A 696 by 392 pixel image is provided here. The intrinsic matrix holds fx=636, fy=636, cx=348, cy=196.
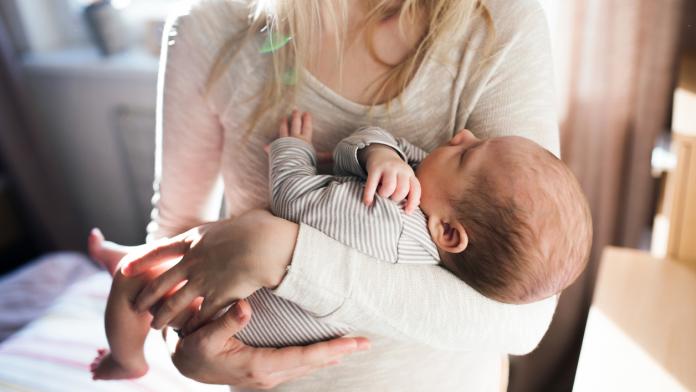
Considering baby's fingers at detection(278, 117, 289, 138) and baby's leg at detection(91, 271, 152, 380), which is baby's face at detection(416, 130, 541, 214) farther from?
baby's leg at detection(91, 271, 152, 380)

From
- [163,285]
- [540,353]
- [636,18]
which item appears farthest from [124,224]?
[636,18]

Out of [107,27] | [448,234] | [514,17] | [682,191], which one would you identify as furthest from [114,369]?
[107,27]

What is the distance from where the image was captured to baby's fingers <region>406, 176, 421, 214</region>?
2.80 ft

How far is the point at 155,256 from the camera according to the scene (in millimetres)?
905

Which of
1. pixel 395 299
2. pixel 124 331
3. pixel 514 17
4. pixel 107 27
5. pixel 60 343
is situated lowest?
pixel 60 343

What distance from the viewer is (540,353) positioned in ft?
6.28

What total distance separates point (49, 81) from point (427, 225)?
1.91m

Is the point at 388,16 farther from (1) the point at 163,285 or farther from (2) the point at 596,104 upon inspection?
(2) the point at 596,104

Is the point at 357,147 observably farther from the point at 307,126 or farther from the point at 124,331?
the point at 124,331

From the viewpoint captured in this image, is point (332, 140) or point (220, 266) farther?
point (332, 140)

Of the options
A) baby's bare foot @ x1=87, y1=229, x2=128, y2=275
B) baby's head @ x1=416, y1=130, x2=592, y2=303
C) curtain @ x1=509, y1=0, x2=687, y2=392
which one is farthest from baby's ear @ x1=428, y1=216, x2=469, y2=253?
curtain @ x1=509, y1=0, x2=687, y2=392

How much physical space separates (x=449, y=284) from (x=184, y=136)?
533mm

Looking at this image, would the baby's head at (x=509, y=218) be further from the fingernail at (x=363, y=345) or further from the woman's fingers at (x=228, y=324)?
the woman's fingers at (x=228, y=324)

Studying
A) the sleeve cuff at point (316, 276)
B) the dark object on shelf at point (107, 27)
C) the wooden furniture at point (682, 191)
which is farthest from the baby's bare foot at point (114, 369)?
the dark object on shelf at point (107, 27)
